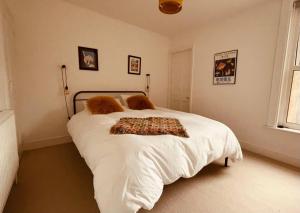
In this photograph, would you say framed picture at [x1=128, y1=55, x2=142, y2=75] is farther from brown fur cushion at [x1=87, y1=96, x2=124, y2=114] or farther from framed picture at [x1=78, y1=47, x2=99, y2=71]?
brown fur cushion at [x1=87, y1=96, x2=124, y2=114]

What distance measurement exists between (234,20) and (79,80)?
3036 millimetres

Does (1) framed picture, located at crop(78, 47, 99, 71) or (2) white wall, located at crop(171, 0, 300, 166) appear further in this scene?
(1) framed picture, located at crop(78, 47, 99, 71)

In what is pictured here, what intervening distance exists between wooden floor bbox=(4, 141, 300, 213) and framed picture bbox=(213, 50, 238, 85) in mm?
1517

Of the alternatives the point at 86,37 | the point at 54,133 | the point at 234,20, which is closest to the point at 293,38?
the point at 234,20

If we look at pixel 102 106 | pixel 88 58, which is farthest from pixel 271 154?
pixel 88 58

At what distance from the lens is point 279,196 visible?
1579 millimetres

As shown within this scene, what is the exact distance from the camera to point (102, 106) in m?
2.54

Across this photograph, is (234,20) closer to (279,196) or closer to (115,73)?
(115,73)

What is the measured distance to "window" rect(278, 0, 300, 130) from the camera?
2.20m

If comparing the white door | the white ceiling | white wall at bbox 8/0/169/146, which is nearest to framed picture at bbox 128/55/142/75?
white wall at bbox 8/0/169/146

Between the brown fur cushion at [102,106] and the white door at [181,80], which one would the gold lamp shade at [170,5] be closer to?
the brown fur cushion at [102,106]

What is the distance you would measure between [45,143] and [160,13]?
3.11 meters

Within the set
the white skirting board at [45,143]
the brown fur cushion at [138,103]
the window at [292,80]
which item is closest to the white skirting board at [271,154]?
the window at [292,80]

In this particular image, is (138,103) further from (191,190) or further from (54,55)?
(191,190)
